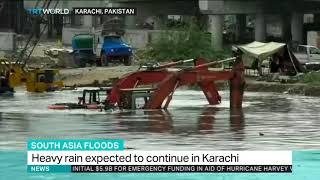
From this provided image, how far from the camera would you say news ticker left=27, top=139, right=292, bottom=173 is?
37.9 ft

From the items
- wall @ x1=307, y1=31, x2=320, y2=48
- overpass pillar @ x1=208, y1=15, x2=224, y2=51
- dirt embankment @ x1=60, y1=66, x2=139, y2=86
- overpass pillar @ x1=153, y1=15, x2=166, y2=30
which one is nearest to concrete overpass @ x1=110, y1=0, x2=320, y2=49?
overpass pillar @ x1=208, y1=15, x2=224, y2=51

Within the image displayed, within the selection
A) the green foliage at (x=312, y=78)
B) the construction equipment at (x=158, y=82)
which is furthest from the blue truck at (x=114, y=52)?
the construction equipment at (x=158, y=82)

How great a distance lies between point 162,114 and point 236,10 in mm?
52536

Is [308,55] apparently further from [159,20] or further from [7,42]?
[159,20]

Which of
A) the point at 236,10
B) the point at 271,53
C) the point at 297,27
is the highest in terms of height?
A: the point at 236,10

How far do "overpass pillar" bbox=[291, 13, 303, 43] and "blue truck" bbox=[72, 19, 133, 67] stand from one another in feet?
102

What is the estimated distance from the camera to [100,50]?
59219mm

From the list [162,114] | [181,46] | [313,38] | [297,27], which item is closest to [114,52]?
[181,46]

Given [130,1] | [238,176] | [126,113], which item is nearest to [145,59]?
[130,1]

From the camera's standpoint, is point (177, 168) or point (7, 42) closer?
point (177, 168)

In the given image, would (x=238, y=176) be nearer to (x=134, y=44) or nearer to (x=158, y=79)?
(x=158, y=79)

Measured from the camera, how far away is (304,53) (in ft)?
189

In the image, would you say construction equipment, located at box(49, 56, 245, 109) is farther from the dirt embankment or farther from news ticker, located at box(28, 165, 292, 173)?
news ticker, located at box(28, 165, 292, 173)

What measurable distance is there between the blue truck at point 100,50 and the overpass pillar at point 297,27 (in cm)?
3104
